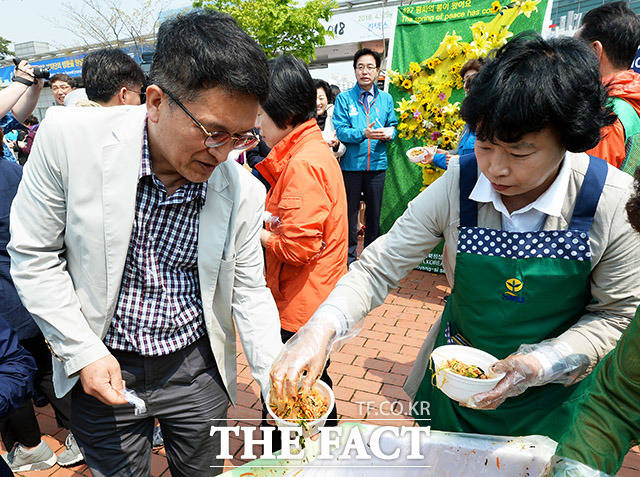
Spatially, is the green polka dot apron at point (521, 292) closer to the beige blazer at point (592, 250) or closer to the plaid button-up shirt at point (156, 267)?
the beige blazer at point (592, 250)

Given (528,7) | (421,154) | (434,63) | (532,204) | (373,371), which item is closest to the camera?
(532,204)

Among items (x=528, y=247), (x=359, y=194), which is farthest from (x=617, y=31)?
(x=359, y=194)

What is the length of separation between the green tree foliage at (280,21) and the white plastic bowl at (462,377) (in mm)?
11319

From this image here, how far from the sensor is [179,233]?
1.44 meters

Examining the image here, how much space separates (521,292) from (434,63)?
392 cm

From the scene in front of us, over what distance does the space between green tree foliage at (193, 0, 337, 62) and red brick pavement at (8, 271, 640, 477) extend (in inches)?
361

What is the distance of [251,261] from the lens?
1631 millimetres

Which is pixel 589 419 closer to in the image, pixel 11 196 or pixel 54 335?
pixel 54 335

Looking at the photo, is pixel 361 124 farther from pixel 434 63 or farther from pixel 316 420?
pixel 316 420

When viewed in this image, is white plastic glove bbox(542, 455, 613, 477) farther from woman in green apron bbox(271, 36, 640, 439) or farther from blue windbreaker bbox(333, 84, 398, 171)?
blue windbreaker bbox(333, 84, 398, 171)

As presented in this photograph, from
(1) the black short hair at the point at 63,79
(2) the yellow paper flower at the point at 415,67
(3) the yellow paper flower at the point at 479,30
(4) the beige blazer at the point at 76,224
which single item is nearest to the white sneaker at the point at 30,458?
(4) the beige blazer at the point at 76,224

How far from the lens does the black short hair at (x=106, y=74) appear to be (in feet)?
9.04

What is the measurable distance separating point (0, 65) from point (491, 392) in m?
34.1

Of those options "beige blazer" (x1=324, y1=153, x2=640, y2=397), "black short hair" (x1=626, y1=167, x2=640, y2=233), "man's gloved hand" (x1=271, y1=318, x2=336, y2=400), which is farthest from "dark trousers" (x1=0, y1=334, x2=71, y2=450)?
"black short hair" (x1=626, y1=167, x2=640, y2=233)
